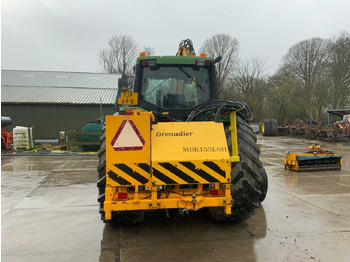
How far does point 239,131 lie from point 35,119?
62.2ft

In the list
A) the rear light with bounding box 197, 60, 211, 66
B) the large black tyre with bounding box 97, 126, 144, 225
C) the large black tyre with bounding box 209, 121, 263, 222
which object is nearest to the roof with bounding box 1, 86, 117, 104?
the rear light with bounding box 197, 60, 211, 66

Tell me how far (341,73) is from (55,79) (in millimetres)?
25756

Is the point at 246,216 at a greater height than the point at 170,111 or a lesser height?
lesser

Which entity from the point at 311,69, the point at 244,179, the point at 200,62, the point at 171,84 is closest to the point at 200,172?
the point at 244,179

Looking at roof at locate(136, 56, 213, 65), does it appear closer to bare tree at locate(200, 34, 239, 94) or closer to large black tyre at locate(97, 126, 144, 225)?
large black tyre at locate(97, 126, 144, 225)

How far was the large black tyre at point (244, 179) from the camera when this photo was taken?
3.55m

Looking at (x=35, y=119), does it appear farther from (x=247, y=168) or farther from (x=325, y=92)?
(x=325, y=92)

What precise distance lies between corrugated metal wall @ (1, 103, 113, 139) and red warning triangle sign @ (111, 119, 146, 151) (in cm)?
1759

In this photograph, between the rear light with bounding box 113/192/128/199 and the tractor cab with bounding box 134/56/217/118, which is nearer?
the rear light with bounding box 113/192/128/199

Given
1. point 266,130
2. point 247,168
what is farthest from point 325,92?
point 247,168

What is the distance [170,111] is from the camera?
4.76 meters

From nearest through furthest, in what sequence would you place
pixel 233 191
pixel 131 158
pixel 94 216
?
pixel 131 158, pixel 233 191, pixel 94 216

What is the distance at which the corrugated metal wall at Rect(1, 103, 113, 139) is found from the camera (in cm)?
1964

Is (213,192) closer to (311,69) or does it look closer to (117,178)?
(117,178)
